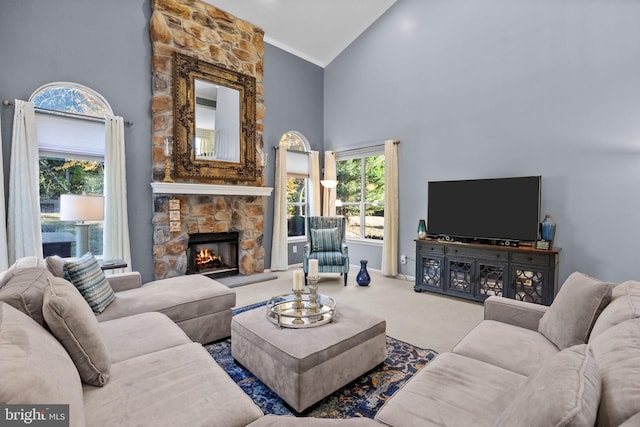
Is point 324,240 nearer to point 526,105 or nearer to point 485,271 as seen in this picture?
point 485,271

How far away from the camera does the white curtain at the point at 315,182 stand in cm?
611

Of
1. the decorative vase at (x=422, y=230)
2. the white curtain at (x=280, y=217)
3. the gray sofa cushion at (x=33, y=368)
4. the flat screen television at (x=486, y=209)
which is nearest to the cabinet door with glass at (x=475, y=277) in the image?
the flat screen television at (x=486, y=209)

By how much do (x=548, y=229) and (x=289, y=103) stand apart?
4496 mm

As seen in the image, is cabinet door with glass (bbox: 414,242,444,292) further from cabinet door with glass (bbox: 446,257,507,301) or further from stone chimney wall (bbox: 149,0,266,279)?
stone chimney wall (bbox: 149,0,266,279)

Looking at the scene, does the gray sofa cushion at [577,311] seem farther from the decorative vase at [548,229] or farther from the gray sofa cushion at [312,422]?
the decorative vase at [548,229]

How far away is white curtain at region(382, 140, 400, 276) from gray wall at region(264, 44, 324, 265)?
1.72 meters

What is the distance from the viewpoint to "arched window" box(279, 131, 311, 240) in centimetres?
589

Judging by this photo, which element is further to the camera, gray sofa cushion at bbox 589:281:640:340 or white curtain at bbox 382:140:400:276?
white curtain at bbox 382:140:400:276

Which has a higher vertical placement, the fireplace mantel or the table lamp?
the fireplace mantel

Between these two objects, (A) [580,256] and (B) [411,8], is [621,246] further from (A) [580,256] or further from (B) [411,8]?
(B) [411,8]

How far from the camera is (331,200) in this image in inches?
243

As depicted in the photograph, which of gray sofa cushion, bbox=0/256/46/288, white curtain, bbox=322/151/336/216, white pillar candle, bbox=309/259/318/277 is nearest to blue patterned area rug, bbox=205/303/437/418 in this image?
white pillar candle, bbox=309/259/318/277

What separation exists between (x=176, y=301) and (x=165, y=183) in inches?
84.3

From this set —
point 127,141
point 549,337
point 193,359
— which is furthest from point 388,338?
point 127,141
